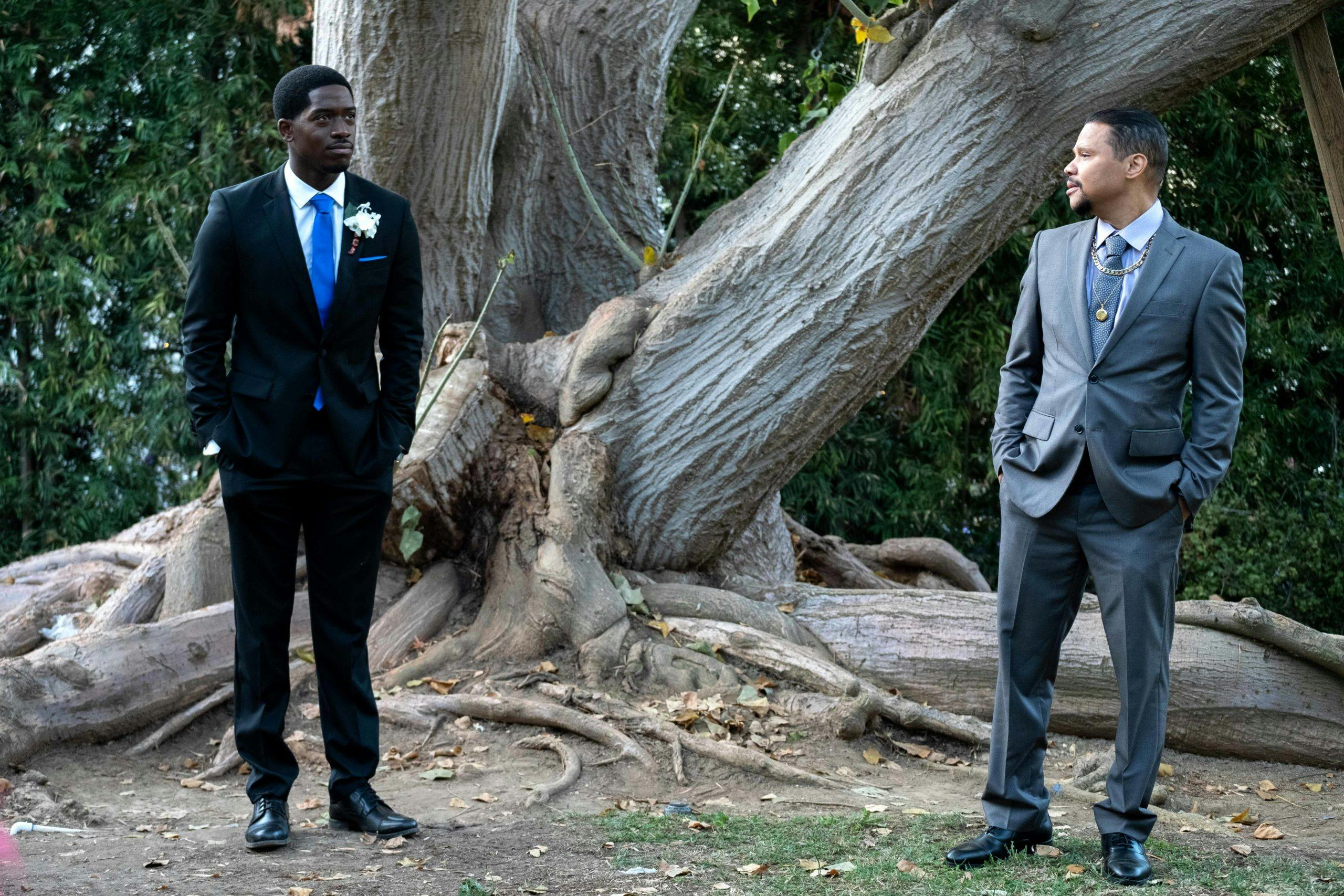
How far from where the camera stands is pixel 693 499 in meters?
6.37

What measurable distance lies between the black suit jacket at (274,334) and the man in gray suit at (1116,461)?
1931 mm

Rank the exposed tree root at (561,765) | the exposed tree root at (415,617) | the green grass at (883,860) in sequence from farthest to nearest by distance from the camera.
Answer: the exposed tree root at (415,617) < the exposed tree root at (561,765) < the green grass at (883,860)

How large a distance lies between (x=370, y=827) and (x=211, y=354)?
1.51m

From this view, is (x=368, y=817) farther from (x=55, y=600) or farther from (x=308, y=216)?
(x=55, y=600)

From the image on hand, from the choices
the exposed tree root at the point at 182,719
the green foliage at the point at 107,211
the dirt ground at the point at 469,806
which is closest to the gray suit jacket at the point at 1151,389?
the dirt ground at the point at 469,806

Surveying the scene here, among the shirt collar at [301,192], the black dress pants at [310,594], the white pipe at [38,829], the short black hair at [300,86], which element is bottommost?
the white pipe at [38,829]

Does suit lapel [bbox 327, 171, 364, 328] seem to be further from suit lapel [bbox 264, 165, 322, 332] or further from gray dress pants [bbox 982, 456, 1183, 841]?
gray dress pants [bbox 982, 456, 1183, 841]

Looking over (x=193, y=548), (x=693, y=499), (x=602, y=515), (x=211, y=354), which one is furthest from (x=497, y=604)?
(x=211, y=354)

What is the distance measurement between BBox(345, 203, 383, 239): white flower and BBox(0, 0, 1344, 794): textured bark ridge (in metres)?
2.04

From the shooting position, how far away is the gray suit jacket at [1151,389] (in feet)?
11.9

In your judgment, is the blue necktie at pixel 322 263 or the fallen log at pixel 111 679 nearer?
the blue necktie at pixel 322 263

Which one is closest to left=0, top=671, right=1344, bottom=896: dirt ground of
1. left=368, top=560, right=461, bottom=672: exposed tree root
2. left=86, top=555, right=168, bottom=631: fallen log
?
left=368, top=560, right=461, bottom=672: exposed tree root

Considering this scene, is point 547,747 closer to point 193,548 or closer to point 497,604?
point 497,604

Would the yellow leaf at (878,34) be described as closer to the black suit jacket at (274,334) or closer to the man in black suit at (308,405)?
the man in black suit at (308,405)
